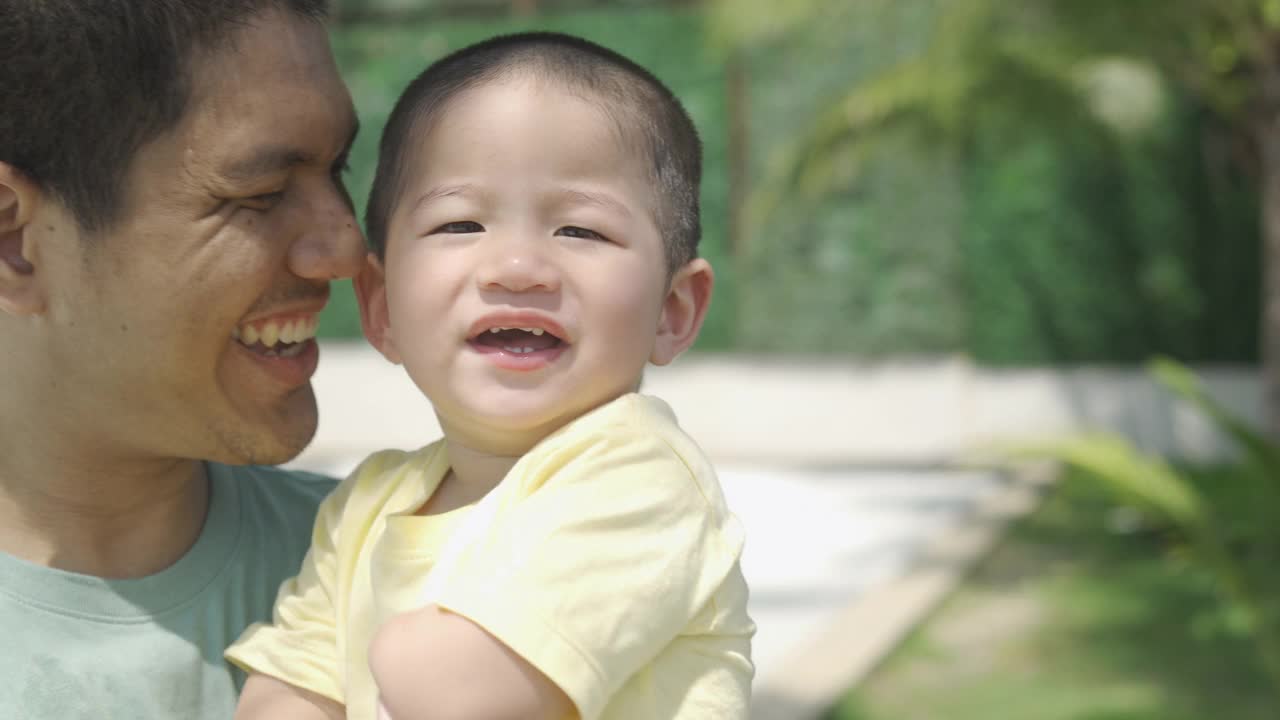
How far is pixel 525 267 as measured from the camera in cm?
159

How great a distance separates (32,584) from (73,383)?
26cm

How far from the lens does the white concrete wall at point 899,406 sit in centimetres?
1157

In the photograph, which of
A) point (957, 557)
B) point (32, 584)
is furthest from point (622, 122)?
point (957, 557)

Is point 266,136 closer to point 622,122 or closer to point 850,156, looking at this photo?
point 622,122

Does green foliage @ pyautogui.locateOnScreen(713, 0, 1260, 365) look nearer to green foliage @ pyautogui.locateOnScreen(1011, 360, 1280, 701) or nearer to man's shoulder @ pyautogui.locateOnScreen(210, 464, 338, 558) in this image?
green foliage @ pyautogui.locateOnScreen(1011, 360, 1280, 701)

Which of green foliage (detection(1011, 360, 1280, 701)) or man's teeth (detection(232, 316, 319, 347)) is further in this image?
green foliage (detection(1011, 360, 1280, 701))

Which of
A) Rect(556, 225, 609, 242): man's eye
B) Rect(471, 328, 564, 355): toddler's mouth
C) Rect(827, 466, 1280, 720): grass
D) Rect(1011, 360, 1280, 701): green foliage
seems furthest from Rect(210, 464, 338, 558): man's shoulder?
Rect(827, 466, 1280, 720): grass

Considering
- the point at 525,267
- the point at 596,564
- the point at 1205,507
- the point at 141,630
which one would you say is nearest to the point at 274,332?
the point at 141,630

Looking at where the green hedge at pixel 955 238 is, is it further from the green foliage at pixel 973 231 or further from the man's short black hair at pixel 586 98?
the man's short black hair at pixel 586 98

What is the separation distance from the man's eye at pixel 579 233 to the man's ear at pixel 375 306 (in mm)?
291

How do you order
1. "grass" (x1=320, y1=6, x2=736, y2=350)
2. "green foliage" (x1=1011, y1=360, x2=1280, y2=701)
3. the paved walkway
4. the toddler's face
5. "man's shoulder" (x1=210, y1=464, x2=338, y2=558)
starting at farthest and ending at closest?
1. "grass" (x1=320, y1=6, x2=736, y2=350)
2. the paved walkway
3. "green foliage" (x1=1011, y1=360, x2=1280, y2=701)
4. "man's shoulder" (x1=210, y1=464, x2=338, y2=558)
5. the toddler's face

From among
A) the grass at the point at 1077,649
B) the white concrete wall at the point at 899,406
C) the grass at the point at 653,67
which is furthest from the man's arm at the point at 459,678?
the grass at the point at 653,67

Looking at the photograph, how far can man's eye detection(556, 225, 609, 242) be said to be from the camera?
164cm

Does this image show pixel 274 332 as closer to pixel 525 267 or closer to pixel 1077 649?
pixel 525 267
